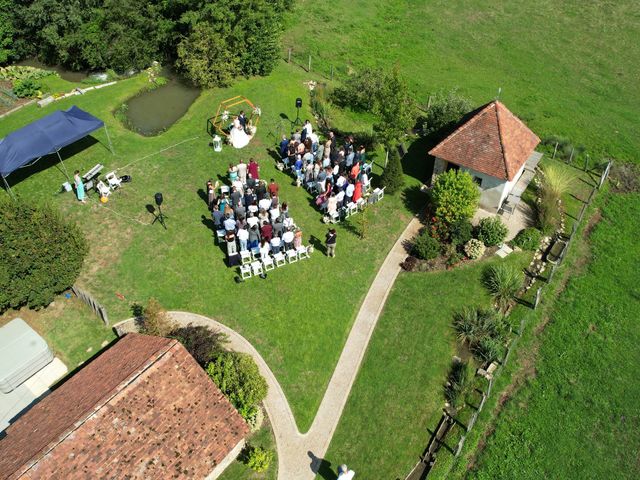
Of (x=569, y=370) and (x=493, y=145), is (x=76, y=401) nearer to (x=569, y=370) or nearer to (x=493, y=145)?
(x=569, y=370)

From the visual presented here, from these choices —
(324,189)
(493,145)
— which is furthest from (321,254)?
(493,145)

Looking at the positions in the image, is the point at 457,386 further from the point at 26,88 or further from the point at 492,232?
the point at 26,88

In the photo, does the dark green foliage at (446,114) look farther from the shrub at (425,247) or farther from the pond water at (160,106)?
the pond water at (160,106)

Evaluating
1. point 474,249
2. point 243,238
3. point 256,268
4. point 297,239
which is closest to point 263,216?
point 243,238

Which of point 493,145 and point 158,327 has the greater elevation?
point 493,145

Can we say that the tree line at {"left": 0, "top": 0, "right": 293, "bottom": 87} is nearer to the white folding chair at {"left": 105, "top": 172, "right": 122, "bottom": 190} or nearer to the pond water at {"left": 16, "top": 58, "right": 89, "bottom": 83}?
the pond water at {"left": 16, "top": 58, "right": 89, "bottom": 83}

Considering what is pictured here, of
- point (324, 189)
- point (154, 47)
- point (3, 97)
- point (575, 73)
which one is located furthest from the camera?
point (575, 73)

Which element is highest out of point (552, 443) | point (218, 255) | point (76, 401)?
point (76, 401)

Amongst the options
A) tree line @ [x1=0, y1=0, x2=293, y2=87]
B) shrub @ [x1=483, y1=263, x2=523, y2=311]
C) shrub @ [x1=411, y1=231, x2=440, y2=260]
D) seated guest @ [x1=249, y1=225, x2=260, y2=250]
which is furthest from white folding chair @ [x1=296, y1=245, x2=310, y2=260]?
tree line @ [x1=0, y1=0, x2=293, y2=87]
